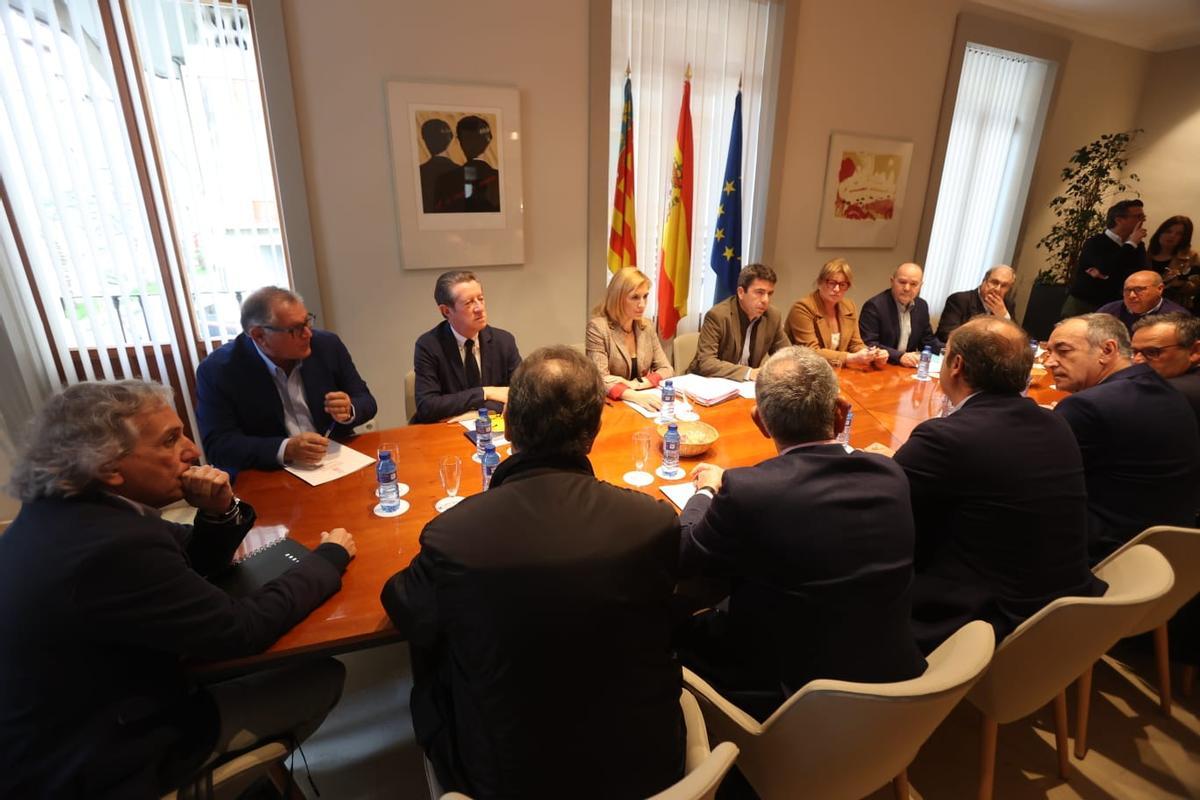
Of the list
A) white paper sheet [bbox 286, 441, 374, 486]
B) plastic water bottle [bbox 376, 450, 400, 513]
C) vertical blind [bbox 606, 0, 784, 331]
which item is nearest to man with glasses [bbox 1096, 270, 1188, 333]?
vertical blind [bbox 606, 0, 784, 331]

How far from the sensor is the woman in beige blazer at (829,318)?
353 cm

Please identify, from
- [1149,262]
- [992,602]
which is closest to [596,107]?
[992,602]

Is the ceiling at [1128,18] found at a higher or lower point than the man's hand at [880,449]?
higher

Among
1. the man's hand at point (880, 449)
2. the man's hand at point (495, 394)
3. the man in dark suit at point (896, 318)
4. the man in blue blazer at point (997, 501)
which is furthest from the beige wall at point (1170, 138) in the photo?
the man's hand at point (495, 394)

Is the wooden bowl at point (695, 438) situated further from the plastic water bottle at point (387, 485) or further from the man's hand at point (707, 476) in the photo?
the plastic water bottle at point (387, 485)

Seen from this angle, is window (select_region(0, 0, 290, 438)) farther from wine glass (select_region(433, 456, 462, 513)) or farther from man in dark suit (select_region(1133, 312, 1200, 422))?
man in dark suit (select_region(1133, 312, 1200, 422))

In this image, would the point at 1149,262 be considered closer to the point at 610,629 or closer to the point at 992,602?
the point at 992,602

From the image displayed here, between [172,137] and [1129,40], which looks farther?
[1129,40]

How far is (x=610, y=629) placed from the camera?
3.23ft

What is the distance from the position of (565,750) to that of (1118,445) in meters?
2.04

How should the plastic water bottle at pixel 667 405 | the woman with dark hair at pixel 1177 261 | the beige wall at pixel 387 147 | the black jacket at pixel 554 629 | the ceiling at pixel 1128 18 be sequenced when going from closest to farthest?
the black jacket at pixel 554 629, the plastic water bottle at pixel 667 405, the beige wall at pixel 387 147, the ceiling at pixel 1128 18, the woman with dark hair at pixel 1177 261

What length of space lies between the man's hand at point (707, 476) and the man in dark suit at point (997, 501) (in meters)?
0.52

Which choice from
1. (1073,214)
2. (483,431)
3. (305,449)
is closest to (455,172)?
(483,431)

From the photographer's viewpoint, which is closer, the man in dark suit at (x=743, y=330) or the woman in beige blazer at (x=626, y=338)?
the woman in beige blazer at (x=626, y=338)
